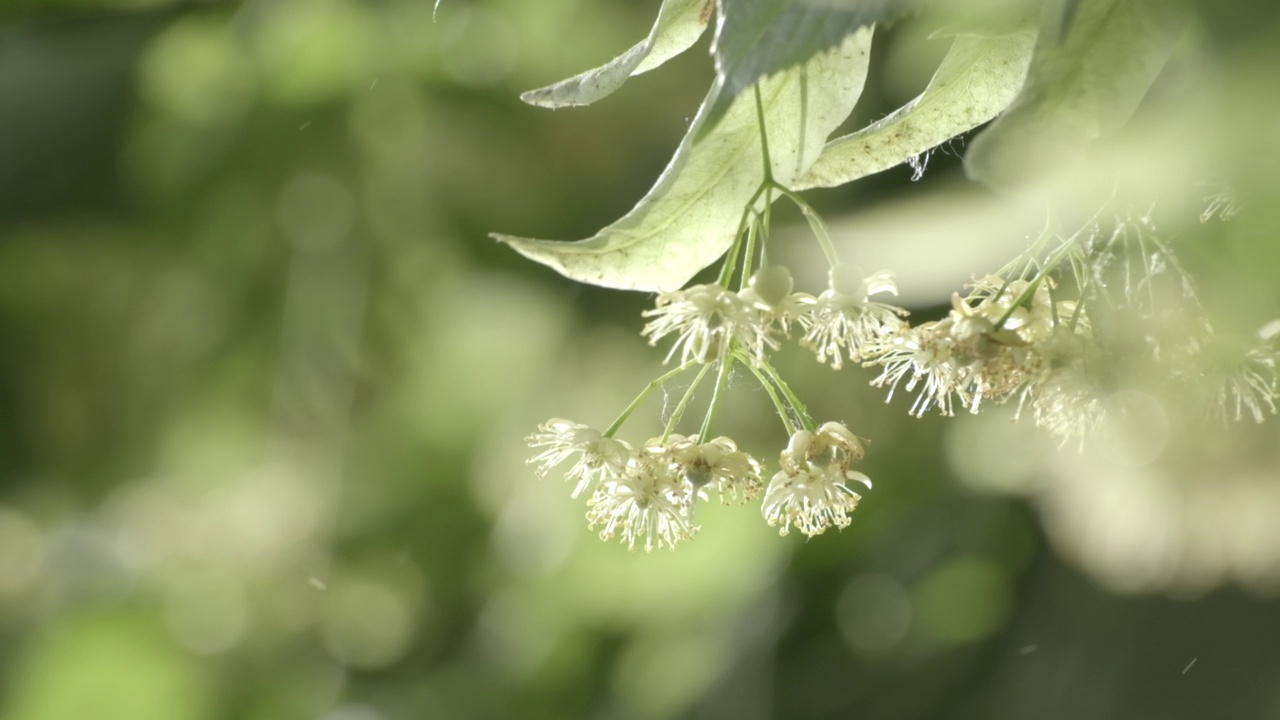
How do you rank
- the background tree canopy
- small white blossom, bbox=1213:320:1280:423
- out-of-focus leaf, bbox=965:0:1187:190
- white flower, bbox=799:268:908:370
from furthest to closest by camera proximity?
the background tree canopy, white flower, bbox=799:268:908:370, small white blossom, bbox=1213:320:1280:423, out-of-focus leaf, bbox=965:0:1187:190

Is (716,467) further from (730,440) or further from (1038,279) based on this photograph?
(1038,279)

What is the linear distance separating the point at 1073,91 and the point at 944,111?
161 mm

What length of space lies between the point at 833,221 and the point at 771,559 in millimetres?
577

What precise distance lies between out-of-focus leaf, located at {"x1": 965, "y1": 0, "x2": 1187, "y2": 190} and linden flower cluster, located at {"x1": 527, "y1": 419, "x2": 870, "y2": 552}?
24 centimetres

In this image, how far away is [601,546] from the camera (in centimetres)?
187

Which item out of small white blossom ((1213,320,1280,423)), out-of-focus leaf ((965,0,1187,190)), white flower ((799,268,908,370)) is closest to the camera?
out-of-focus leaf ((965,0,1187,190))

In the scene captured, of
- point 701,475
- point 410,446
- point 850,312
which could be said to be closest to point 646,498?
point 701,475

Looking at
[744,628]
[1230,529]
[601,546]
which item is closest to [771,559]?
[744,628]

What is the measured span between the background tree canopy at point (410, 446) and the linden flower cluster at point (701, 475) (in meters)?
0.89

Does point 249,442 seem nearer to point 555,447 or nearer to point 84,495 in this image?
point 84,495

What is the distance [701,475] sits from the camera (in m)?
0.55

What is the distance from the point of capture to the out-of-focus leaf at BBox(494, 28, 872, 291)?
44cm

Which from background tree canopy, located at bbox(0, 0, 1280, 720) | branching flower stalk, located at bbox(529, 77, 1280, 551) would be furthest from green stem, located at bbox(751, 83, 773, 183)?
background tree canopy, located at bbox(0, 0, 1280, 720)

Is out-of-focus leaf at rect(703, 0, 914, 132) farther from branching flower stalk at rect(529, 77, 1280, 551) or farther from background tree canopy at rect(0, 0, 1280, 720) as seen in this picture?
background tree canopy at rect(0, 0, 1280, 720)
